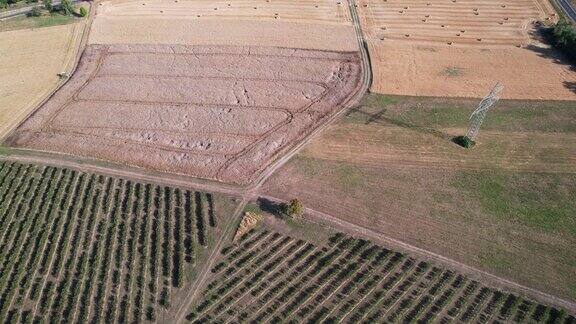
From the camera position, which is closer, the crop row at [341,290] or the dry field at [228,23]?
the crop row at [341,290]

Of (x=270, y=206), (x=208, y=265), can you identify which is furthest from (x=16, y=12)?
(x=208, y=265)

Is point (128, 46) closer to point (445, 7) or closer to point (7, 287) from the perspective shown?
point (7, 287)

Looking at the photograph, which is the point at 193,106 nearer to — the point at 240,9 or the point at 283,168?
the point at 283,168

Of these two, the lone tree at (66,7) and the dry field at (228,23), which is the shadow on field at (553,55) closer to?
the dry field at (228,23)

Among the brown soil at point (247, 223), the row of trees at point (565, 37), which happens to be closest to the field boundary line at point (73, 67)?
the brown soil at point (247, 223)

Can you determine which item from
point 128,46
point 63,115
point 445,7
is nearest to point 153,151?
point 63,115

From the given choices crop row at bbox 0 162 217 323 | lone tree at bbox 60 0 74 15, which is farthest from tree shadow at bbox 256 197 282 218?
lone tree at bbox 60 0 74 15
